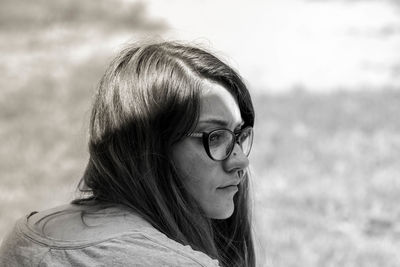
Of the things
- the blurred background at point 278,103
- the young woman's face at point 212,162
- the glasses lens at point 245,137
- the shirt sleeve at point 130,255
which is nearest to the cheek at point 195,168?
the young woman's face at point 212,162

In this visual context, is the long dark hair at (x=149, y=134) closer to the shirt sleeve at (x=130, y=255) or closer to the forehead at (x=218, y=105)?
the forehead at (x=218, y=105)

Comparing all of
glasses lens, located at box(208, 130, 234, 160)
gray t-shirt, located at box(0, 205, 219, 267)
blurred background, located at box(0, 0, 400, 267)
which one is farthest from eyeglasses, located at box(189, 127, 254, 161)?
blurred background, located at box(0, 0, 400, 267)

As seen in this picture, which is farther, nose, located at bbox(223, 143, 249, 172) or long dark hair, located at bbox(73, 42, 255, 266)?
nose, located at bbox(223, 143, 249, 172)

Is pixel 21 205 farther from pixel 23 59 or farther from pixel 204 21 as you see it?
pixel 204 21

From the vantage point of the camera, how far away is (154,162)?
1683mm

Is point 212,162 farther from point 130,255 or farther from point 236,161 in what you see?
point 130,255

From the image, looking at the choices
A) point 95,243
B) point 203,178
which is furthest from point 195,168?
point 95,243

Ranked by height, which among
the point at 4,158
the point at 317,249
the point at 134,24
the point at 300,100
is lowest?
the point at 317,249

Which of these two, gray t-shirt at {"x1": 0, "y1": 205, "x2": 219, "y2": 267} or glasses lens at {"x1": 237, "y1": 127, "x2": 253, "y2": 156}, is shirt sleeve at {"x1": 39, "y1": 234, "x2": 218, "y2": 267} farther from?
glasses lens at {"x1": 237, "y1": 127, "x2": 253, "y2": 156}

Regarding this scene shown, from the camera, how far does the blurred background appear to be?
4.41 m

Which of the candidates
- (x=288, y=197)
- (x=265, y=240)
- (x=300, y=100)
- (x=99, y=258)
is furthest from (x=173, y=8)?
→ (x=99, y=258)

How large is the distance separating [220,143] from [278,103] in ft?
14.3

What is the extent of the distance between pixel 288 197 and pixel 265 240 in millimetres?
658

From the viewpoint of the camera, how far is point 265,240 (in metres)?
4.13
